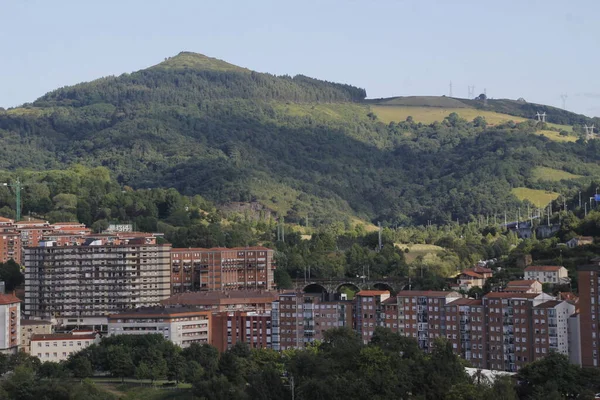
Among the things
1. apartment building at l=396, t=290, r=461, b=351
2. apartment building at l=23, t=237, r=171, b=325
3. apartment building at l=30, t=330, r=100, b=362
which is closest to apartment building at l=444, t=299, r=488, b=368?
apartment building at l=396, t=290, r=461, b=351

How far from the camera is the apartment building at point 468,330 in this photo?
Answer: 78625 mm

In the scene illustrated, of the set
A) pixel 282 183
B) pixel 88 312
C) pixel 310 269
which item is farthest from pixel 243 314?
pixel 282 183

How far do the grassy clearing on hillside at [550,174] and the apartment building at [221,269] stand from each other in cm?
8453

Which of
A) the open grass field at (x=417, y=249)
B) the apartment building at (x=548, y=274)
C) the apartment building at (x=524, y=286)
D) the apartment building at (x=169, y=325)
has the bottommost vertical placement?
the apartment building at (x=169, y=325)

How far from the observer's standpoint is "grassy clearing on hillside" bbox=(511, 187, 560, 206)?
176m

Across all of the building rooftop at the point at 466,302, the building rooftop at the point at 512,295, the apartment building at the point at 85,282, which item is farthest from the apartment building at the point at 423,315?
the apartment building at the point at 85,282

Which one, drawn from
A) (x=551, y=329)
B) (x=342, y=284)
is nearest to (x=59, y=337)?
(x=342, y=284)

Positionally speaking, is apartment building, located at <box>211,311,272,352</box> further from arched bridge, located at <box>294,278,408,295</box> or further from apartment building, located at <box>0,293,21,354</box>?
arched bridge, located at <box>294,278,408,295</box>

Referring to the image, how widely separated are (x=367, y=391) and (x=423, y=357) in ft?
22.2

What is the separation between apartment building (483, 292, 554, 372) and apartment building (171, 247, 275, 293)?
3316cm

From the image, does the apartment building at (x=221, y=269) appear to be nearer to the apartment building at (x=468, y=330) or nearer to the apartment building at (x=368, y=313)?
the apartment building at (x=368, y=313)

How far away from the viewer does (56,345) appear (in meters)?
87.4

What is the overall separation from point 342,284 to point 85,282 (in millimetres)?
23124

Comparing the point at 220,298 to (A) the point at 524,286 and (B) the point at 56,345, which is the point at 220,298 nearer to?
(B) the point at 56,345
